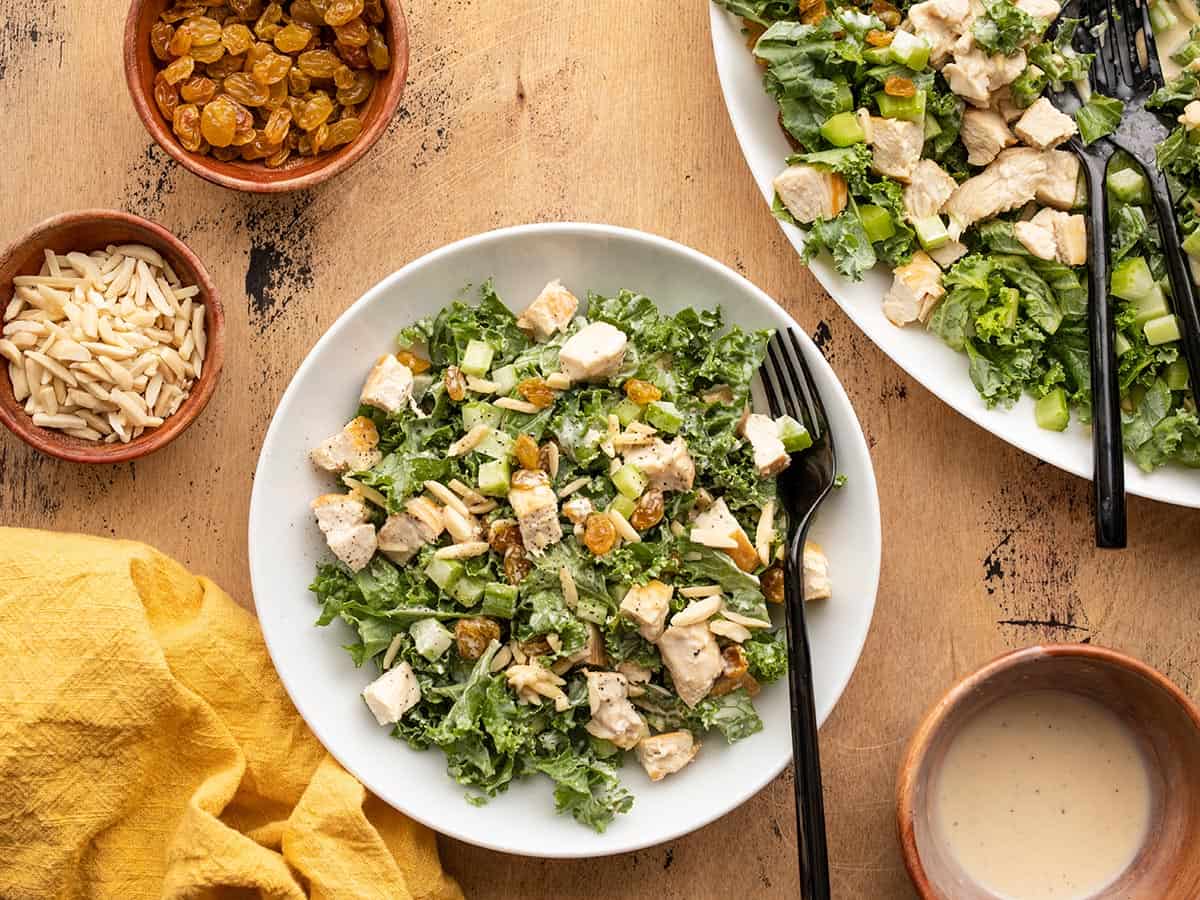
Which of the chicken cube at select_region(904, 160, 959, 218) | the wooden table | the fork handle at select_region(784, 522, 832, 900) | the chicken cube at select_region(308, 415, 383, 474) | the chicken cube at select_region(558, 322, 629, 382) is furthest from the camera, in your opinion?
the wooden table

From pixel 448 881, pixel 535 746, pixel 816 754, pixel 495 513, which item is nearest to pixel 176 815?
pixel 448 881

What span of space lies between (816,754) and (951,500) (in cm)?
75

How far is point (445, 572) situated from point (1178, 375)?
5.39 ft

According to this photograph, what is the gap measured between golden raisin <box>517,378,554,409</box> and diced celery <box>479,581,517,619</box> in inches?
14.8

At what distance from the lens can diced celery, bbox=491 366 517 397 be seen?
235 cm

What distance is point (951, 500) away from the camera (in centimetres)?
261

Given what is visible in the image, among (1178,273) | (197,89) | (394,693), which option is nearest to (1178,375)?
(1178,273)

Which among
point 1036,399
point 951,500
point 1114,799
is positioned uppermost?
point 1036,399

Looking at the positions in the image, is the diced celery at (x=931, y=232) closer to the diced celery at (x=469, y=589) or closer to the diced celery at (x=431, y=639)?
the diced celery at (x=469, y=589)

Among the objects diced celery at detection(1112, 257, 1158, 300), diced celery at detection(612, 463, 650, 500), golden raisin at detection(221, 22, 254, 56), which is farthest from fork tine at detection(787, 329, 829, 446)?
golden raisin at detection(221, 22, 254, 56)

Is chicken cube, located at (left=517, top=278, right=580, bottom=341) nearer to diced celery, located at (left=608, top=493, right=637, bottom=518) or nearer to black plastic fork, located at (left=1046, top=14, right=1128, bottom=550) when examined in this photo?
diced celery, located at (left=608, top=493, right=637, bottom=518)

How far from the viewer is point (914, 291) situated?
242cm

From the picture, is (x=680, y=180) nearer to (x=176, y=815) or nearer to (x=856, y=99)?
(x=856, y=99)

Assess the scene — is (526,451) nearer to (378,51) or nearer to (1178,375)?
(378,51)
